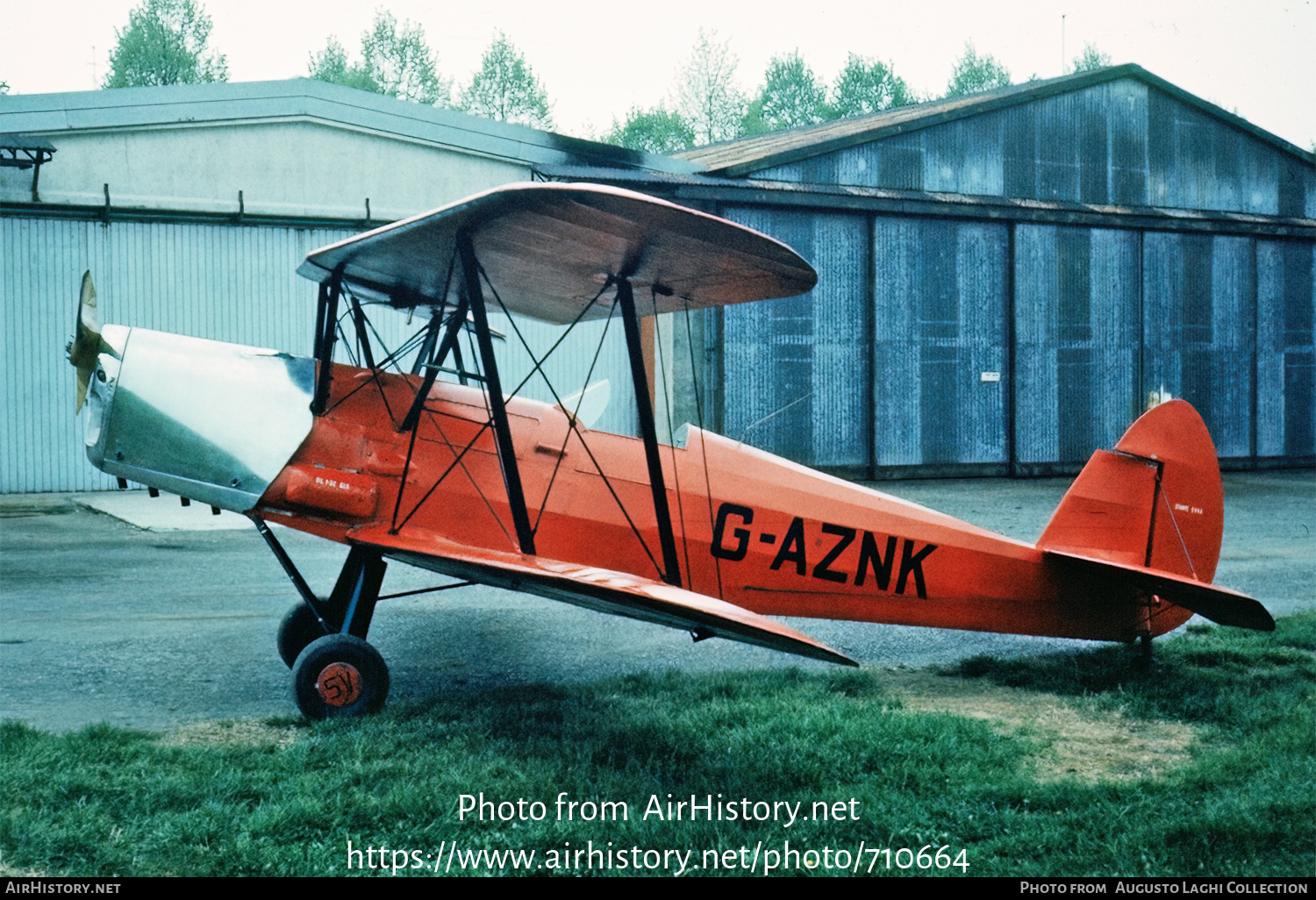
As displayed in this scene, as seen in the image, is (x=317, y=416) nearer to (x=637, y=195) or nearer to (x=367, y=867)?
(x=637, y=195)

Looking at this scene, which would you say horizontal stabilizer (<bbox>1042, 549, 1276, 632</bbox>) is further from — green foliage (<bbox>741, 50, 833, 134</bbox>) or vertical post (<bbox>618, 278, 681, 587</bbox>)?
green foliage (<bbox>741, 50, 833, 134</bbox>)

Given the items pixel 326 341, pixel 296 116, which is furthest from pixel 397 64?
pixel 326 341

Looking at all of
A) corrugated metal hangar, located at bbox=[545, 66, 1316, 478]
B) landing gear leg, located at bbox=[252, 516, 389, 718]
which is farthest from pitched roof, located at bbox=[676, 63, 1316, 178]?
landing gear leg, located at bbox=[252, 516, 389, 718]

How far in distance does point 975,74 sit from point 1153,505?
6237cm

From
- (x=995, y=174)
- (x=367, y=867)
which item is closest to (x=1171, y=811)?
(x=367, y=867)

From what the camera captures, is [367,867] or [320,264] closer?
[367,867]

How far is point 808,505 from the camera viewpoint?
577cm

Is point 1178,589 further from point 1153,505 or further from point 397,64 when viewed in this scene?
point 397,64

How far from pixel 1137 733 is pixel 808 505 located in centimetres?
199

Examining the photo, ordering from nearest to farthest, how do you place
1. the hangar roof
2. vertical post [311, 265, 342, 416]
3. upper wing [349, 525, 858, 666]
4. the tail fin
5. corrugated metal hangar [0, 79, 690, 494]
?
upper wing [349, 525, 858, 666] < vertical post [311, 265, 342, 416] < the tail fin < the hangar roof < corrugated metal hangar [0, 79, 690, 494]

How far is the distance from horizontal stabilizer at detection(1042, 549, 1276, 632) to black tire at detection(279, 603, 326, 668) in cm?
427

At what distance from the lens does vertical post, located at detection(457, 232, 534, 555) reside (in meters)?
4.75

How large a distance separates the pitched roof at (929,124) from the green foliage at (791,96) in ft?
145

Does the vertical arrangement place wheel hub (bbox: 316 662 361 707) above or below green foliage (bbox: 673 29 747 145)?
below
